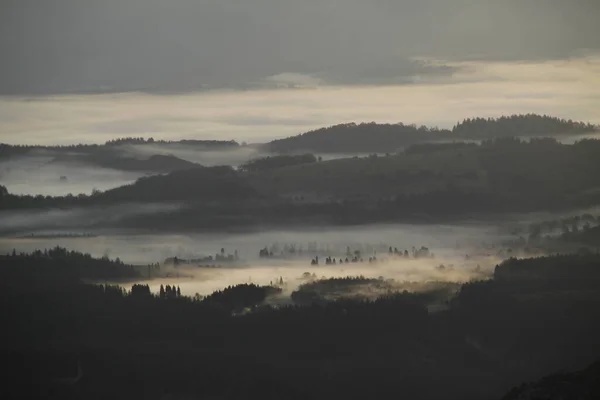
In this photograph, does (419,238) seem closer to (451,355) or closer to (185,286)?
(451,355)

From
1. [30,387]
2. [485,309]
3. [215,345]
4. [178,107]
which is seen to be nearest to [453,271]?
[485,309]

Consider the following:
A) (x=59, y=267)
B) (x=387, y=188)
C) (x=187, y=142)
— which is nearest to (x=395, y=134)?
(x=387, y=188)

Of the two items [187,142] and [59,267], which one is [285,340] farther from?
[59,267]

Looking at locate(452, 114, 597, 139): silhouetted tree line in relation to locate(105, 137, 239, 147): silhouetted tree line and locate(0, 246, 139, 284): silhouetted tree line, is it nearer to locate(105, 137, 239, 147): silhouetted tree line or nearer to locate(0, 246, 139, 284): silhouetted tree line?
locate(105, 137, 239, 147): silhouetted tree line

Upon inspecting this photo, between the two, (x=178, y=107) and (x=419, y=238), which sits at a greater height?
(x=178, y=107)

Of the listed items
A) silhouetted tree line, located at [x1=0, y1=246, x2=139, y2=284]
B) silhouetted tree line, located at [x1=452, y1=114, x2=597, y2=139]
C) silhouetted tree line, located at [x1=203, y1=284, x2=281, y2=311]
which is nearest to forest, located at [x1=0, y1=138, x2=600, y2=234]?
silhouetted tree line, located at [x1=452, y1=114, x2=597, y2=139]

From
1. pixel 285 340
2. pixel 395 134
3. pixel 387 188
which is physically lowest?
pixel 285 340

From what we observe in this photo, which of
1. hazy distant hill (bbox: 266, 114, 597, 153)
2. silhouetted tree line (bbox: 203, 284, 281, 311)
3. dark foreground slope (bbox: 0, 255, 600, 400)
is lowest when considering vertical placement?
dark foreground slope (bbox: 0, 255, 600, 400)

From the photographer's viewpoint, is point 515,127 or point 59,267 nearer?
point 59,267
